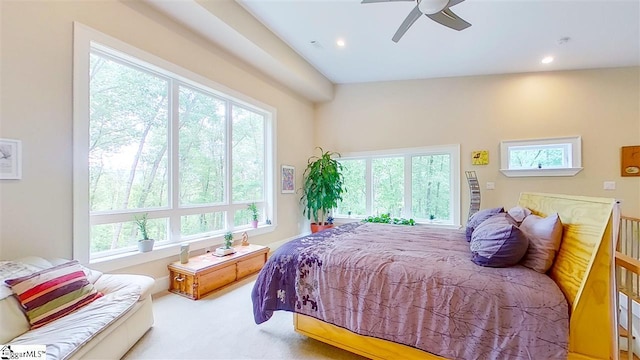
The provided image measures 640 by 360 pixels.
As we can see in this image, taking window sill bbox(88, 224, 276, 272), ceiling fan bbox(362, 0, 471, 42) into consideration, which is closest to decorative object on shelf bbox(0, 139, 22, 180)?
window sill bbox(88, 224, 276, 272)

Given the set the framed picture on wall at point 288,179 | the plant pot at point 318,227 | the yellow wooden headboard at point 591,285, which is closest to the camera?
the yellow wooden headboard at point 591,285

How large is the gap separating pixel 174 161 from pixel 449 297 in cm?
311

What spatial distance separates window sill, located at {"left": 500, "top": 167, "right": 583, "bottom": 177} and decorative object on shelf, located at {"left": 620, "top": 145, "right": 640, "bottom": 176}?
1.77 feet

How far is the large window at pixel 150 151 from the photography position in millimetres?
2352

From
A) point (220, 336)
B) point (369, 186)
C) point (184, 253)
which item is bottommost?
point (220, 336)

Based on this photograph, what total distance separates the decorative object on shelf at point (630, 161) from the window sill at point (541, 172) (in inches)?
21.2

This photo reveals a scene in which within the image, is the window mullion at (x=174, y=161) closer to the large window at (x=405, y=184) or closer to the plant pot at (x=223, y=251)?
the plant pot at (x=223, y=251)

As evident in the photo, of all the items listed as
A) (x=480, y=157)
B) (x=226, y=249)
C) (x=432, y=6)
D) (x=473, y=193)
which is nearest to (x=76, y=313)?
(x=226, y=249)

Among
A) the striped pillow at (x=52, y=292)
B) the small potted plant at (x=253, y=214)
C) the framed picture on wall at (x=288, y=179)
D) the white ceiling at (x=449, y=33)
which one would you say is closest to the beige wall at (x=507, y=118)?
the white ceiling at (x=449, y=33)

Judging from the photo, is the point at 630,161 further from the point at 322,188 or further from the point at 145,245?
the point at 145,245

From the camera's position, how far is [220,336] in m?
2.07

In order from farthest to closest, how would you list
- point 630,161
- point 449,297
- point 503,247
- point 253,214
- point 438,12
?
point 253,214, point 630,161, point 438,12, point 503,247, point 449,297

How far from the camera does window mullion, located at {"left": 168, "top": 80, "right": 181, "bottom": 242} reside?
3.12m

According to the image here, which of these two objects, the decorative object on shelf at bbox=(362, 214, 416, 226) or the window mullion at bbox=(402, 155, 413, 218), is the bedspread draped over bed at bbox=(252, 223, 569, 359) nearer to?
the decorative object on shelf at bbox=(362, 214, 416, 226)
